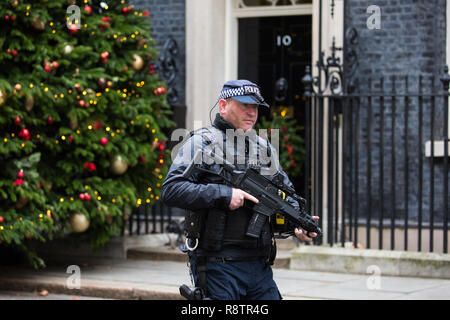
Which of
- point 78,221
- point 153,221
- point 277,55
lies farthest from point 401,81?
point 78,221

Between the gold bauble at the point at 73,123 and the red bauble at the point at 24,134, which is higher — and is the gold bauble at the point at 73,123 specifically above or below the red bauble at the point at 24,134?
above

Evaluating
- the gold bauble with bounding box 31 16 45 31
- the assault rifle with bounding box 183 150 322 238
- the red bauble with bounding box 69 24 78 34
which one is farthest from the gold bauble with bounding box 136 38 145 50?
the assault rifle with bounding box 183 150 322 238

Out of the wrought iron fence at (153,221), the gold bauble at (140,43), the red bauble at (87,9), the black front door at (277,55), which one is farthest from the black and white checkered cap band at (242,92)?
the black front door at (277,55)

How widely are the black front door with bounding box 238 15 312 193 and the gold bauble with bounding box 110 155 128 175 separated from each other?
2.93 metres

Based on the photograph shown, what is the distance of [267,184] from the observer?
5.05 m

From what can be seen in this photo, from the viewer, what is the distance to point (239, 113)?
5098 millimetres

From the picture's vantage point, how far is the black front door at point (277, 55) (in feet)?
39.4

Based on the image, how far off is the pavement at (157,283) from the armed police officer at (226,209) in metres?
3.24

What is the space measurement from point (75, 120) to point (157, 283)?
1.91 metres

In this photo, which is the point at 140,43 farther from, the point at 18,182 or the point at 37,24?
the point at 18,182

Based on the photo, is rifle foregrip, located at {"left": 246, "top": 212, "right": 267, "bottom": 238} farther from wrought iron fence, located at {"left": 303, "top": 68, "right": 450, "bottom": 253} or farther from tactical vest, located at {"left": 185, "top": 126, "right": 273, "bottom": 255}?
wrought iron fence, located at {"left": 303, "top": 68, "right": 450, "bottom": 253}

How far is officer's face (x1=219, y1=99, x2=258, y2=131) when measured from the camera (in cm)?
509

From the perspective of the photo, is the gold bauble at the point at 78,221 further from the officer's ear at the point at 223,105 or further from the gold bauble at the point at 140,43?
the officer's ear at the point at 223,105
